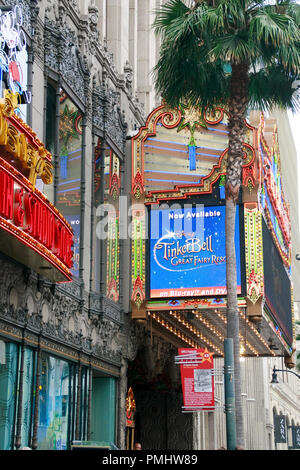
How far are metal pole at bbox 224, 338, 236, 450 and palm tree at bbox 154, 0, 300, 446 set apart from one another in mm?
672

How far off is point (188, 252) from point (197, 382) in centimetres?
689

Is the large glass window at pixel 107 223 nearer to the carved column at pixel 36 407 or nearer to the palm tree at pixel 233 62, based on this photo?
the palm tree at pixel 233 62

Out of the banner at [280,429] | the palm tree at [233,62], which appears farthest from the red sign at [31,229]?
the banner at [280,429]

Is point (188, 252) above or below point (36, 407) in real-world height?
above

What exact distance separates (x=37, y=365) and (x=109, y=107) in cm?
1133

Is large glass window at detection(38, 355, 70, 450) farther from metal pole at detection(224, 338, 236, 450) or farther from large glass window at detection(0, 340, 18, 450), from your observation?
metal pole at detection(224, 338, 236, 450)

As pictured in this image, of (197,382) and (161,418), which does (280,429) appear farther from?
(197,382)

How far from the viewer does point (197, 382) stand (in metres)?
22.6

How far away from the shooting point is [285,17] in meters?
22.5

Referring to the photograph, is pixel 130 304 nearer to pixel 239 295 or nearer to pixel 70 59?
pixel 239 295

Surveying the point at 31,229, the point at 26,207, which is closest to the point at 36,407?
the point at 31,229

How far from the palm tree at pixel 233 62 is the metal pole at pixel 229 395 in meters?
0.67
